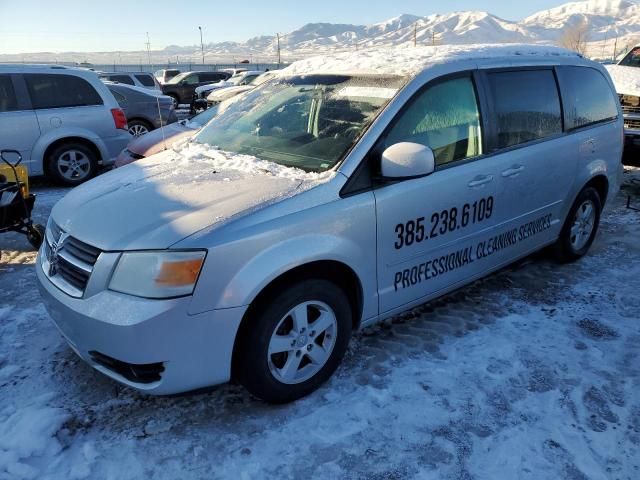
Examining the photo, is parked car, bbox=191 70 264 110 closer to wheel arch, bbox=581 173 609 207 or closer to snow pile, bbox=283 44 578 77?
snow pile, bbox=283 44 578 77

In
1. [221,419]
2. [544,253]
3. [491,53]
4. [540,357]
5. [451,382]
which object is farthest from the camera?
[544,253]

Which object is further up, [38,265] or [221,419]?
[38,265]

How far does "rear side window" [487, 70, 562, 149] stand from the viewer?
11.8 ft

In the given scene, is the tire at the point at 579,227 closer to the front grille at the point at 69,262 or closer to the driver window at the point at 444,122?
the driver window at the point at 444,122

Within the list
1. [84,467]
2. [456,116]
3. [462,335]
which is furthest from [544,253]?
[84,467]

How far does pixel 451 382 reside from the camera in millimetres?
2973

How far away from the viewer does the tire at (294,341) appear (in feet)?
8.25

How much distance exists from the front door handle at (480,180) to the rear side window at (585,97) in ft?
4.13

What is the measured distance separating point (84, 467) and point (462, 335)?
234 centimetres

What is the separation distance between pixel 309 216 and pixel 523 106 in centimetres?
215

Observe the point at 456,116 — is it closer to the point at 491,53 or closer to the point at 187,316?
the point at 491,53

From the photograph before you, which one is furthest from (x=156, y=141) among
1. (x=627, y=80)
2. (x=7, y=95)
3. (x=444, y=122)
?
(x=627, y=80)

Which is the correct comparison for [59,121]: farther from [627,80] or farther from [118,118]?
[627,80]

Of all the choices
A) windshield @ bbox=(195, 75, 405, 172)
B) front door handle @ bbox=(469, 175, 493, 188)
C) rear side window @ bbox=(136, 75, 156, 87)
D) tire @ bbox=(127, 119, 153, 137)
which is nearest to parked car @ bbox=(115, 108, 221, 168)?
windshield @ bbox=(195, 75, 405, 172)
